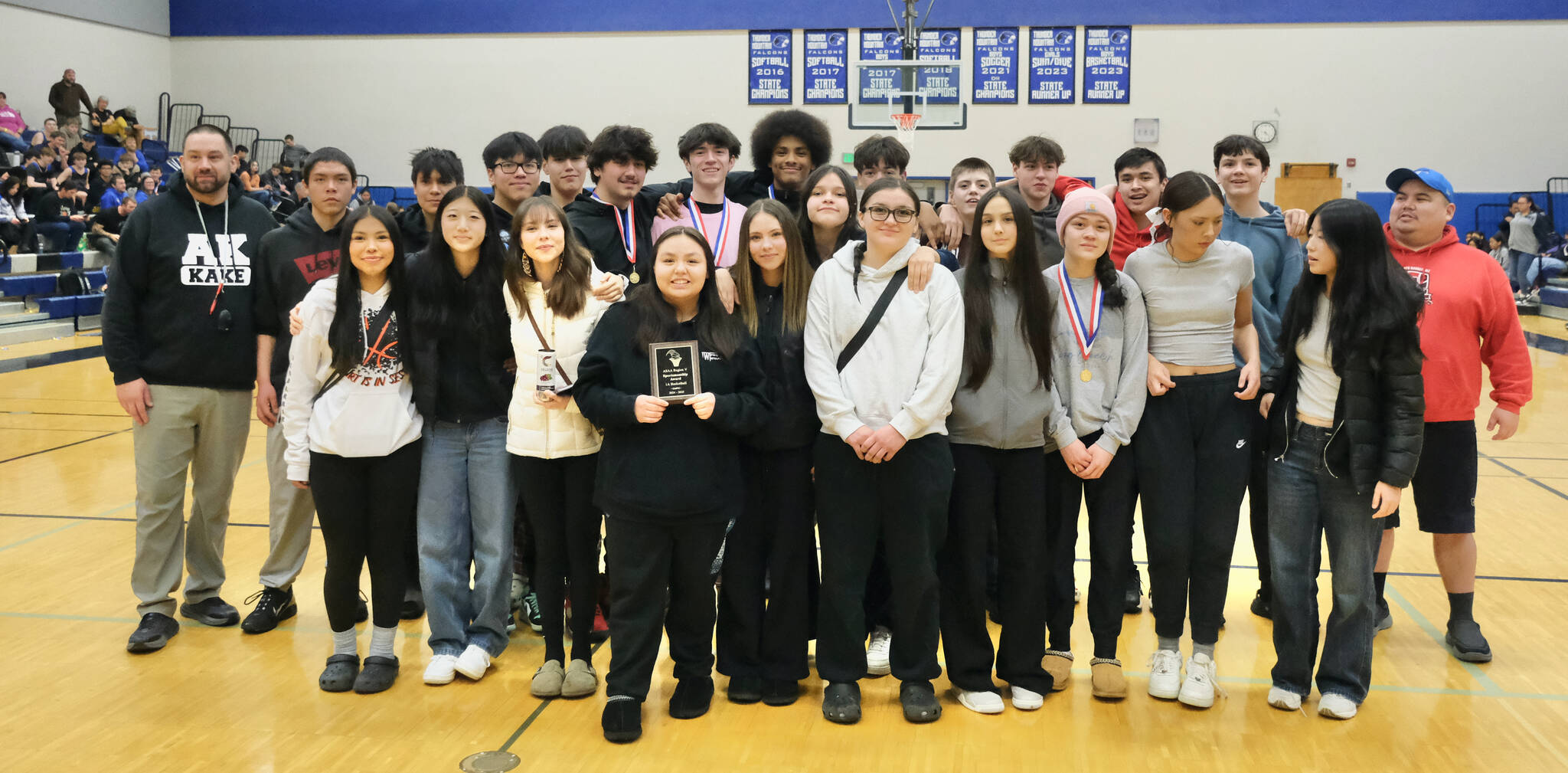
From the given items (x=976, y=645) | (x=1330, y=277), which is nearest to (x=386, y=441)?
(x=976, y=645)

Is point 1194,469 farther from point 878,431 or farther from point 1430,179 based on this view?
point 1430,179

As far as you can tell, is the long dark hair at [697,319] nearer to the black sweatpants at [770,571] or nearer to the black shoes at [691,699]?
the black sweatpants at [770,571]

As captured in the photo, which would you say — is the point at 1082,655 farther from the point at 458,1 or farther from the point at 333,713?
the point at 458,1

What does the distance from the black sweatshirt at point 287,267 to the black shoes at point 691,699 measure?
1838 mm

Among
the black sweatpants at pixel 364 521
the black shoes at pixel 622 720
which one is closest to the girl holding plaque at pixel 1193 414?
the black shoes at pixel 622 720

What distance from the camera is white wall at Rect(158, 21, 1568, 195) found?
1573 cm

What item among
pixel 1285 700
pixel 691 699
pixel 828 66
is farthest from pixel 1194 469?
pixel 828 66

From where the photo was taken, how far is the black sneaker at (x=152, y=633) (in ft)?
11.7

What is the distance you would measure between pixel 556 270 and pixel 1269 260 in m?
2.47

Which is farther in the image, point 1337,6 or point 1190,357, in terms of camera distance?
point 1337,6

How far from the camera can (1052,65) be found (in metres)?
16.2

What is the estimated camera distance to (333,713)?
3.10m

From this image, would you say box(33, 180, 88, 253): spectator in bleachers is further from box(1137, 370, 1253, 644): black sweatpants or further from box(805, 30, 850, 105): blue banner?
box(1137, 370, 1253, 644): black sweatpants

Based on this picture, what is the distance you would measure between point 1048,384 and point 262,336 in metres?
2.77
